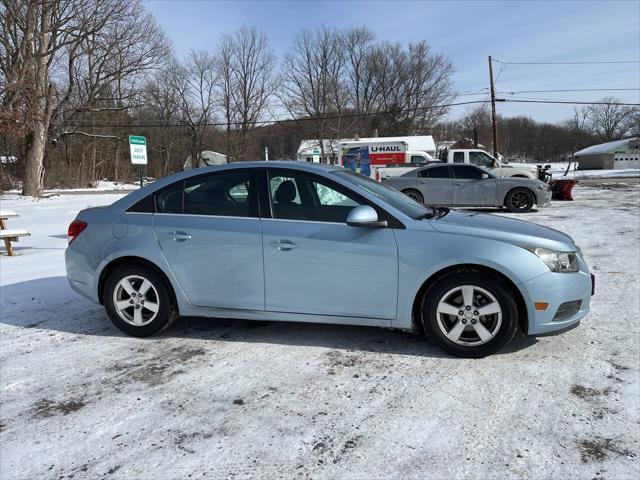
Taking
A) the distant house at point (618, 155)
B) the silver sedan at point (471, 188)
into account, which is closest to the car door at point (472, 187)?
the silver sedan at point (471, 188)

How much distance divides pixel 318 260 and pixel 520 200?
1115cm

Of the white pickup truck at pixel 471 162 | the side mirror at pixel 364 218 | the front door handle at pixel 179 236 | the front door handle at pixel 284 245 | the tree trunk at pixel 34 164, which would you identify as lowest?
the front door handle at pixel 284 245

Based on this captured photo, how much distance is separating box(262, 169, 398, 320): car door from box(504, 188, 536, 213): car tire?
10.7m

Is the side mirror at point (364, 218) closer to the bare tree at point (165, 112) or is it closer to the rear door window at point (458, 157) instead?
the rear door window at point (458, 157)

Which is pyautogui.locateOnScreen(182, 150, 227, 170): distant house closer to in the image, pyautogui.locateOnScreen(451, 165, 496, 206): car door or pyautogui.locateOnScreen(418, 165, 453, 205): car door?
pyautogui.locateOnScreen(418, 165, 453, 205): car door

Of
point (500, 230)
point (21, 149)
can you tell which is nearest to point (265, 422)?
point (500, 230)

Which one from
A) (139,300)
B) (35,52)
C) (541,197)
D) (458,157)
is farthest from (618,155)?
(139,300)

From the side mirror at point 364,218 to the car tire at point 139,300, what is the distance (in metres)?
1.78

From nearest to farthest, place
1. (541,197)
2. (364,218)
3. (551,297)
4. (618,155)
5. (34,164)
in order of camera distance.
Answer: (551,297) < (364,218) < (541,197) < (34,164) < (618,155)

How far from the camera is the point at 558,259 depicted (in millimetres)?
3451

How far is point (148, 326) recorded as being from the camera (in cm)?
407

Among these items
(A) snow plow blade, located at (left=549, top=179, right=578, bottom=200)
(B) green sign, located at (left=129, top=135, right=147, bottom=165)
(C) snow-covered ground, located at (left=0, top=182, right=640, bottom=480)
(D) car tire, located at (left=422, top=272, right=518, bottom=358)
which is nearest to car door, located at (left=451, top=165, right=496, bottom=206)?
(A) snow plow blade, located at (left=549, top=179, right=578, bottom=200)

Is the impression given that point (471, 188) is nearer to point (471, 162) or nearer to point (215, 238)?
point (471, 162)

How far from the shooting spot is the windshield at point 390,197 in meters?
3.79
